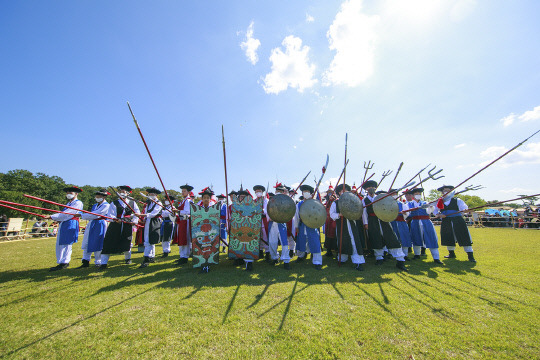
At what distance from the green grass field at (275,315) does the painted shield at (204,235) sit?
49cm

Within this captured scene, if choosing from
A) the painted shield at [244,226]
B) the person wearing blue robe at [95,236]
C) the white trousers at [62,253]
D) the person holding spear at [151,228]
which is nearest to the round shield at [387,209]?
the painted shield at [244,226]

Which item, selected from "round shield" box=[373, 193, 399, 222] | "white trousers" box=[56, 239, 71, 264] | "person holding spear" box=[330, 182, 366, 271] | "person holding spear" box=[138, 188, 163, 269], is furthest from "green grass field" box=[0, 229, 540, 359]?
"person holding spear" box=[138, 188, 163, 269]

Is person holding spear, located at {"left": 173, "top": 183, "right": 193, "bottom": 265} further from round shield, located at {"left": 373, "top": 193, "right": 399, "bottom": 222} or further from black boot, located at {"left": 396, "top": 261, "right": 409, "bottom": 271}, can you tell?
black boot, located at {"left": 396, "top": 261, "right": 409, "bottom": 271}

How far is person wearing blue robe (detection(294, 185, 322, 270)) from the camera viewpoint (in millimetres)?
5441

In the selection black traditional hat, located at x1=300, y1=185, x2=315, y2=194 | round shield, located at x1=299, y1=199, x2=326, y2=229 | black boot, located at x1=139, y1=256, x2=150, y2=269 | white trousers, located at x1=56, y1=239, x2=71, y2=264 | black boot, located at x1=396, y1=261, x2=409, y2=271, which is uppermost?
black traditional hat, located at x1=300, y1=185, x2=315, y2=194

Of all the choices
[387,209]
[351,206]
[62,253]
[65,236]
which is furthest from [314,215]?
[62,253]

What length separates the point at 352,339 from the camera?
2.35 meters

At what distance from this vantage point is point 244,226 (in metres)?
5.53

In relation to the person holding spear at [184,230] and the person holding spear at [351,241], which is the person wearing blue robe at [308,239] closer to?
the person holding spear at [351,241]

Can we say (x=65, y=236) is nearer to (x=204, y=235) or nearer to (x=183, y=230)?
(x=183, y=230)

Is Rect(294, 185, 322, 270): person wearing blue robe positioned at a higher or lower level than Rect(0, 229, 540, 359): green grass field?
higher

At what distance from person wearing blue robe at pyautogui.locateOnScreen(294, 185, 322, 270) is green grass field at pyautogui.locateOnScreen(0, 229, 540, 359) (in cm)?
64

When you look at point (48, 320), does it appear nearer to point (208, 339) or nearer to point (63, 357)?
point (63, 357)

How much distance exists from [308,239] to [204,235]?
108 inches
